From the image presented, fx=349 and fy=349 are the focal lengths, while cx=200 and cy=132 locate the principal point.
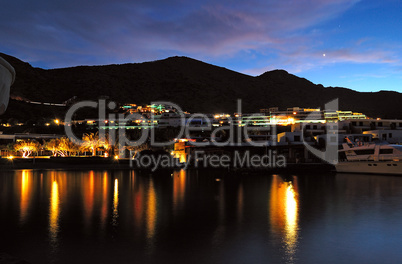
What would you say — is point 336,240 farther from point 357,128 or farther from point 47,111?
point 47,111

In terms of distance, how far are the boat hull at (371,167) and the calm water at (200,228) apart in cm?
2444

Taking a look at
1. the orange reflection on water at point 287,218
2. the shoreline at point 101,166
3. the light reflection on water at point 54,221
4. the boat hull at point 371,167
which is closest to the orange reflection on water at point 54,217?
the light reflection on water at point 54,221

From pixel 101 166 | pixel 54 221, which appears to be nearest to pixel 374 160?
pixel 101 166

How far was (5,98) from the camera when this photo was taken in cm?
575

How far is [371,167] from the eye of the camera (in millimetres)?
53031

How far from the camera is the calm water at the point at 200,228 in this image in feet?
39.2

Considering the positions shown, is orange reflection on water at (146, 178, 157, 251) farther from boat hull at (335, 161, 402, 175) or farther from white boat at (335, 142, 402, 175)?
white boat at (335, 142, 402, 175)

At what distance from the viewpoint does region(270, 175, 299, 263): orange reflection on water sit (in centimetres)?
1354

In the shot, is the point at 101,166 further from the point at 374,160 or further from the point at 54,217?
the point at 54,217

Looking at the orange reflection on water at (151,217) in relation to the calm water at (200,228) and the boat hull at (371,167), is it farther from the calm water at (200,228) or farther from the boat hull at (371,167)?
the boat hull at (371,167)

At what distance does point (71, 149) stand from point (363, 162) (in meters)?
59.1

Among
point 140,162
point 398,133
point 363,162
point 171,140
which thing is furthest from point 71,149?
point 398,133

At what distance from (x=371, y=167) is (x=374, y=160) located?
1.27 meters

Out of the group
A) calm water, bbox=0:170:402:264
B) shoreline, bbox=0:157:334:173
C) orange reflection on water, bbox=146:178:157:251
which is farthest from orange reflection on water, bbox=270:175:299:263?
shoreline, bbox=0:157:334:173
